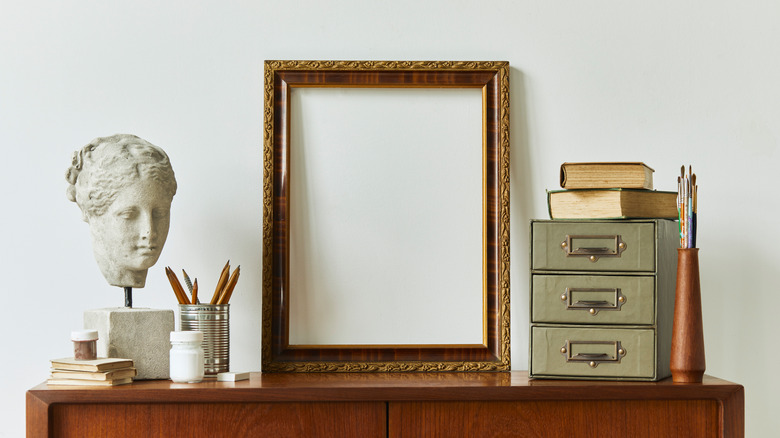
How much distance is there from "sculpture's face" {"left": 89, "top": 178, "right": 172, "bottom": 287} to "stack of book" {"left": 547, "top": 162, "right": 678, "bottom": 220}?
2.84 ft

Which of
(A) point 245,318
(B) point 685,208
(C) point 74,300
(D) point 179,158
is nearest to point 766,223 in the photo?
(B) point 685,208

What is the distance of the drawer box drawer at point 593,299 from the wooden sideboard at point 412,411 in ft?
0.46

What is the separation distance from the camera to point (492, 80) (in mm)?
1873

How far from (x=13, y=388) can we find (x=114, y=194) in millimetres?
625

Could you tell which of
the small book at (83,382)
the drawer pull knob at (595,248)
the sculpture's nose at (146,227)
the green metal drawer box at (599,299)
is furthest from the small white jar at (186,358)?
the drawer pull knob at (595,248)

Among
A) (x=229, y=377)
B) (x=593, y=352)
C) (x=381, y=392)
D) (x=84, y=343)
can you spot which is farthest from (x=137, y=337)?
(x=593, y=352)

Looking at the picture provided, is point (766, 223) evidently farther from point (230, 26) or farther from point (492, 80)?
point (230, 26)

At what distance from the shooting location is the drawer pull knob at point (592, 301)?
158 cm

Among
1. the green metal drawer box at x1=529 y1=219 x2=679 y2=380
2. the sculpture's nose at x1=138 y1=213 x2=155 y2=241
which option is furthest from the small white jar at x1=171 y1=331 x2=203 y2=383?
the green metal drawer box at x1=529 y1=219 x2=679 y2=380

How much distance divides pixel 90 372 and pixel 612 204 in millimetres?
1119

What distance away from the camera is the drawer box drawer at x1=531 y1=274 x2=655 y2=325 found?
5.16 ft

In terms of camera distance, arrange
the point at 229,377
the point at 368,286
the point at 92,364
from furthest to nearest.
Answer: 1. the point at 368,286
2. the point at 229,377
3. the point at 92,364

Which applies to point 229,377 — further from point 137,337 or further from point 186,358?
point 137,337

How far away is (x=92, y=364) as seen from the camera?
146 centimetres
